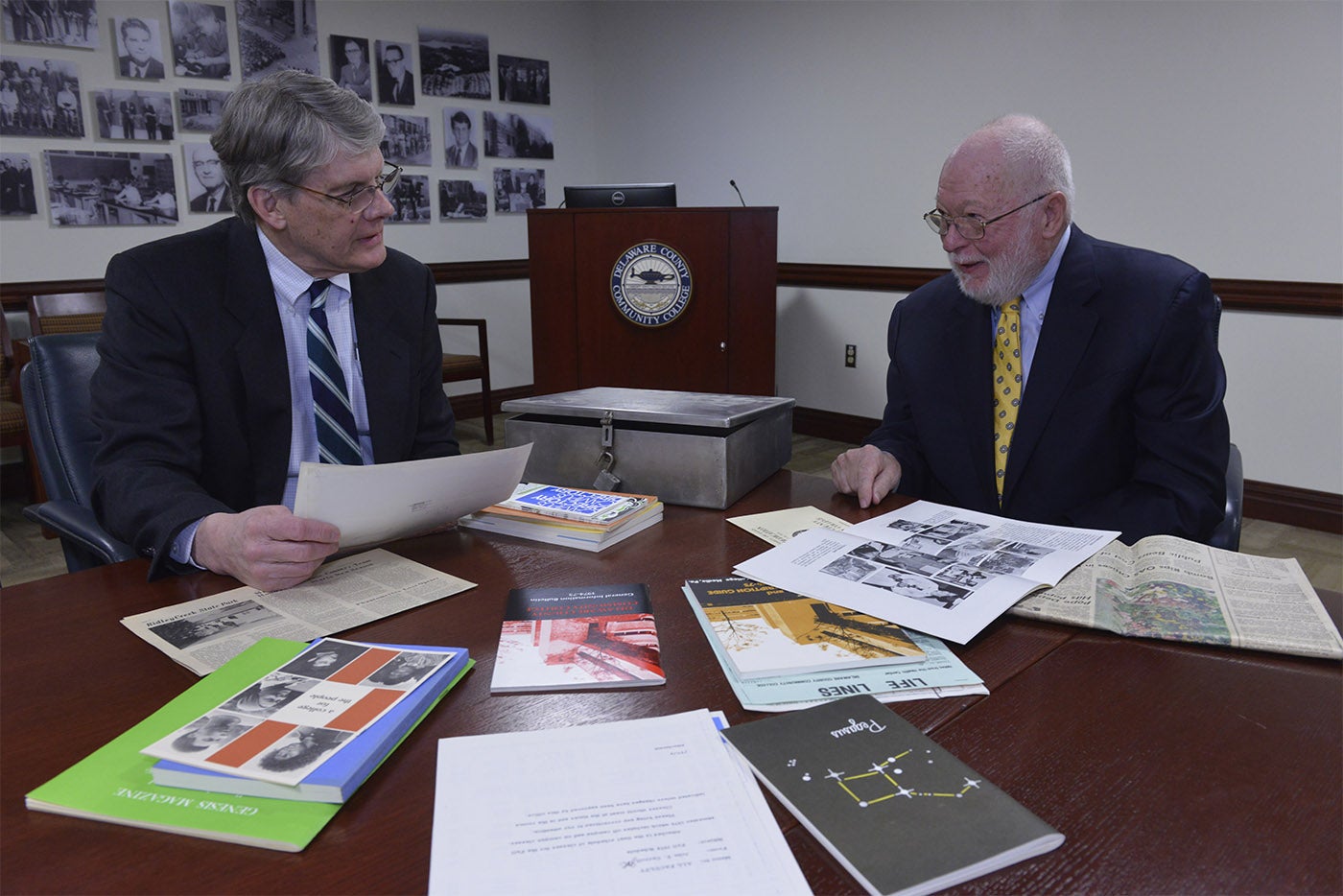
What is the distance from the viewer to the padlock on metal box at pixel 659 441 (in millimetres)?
1402

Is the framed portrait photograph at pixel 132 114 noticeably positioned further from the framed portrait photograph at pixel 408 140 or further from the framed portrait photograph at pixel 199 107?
the framed portrait photograph at pixel 408 140

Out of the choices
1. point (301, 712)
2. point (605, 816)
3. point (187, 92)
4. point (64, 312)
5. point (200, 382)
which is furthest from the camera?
point (187, 92)

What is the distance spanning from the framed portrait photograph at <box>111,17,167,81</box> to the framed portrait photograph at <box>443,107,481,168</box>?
59.1 inches

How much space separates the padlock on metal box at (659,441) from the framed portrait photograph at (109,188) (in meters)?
3.63

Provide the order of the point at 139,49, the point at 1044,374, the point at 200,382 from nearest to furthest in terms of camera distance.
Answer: the point at 200,382
the point at 1044,374
the point at 139,49

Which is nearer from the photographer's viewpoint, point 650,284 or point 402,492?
point 402,492

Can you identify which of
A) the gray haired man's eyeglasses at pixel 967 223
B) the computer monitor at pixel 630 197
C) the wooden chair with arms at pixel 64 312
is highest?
the computer monitor at pixel 630 197

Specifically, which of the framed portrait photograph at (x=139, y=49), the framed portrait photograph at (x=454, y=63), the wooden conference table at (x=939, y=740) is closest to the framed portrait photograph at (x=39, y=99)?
the framed portrait photograph at (x=139, y=49)

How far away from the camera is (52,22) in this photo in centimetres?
391

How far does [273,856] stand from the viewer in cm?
62

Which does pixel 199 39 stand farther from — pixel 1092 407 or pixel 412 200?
pixel 1092 407

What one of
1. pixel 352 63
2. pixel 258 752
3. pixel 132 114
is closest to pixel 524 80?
pixel 352 63

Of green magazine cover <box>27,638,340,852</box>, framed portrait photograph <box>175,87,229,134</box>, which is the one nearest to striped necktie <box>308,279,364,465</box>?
green magazine cover <box>27,638,340,852</box>

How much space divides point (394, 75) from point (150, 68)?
4.13ft
